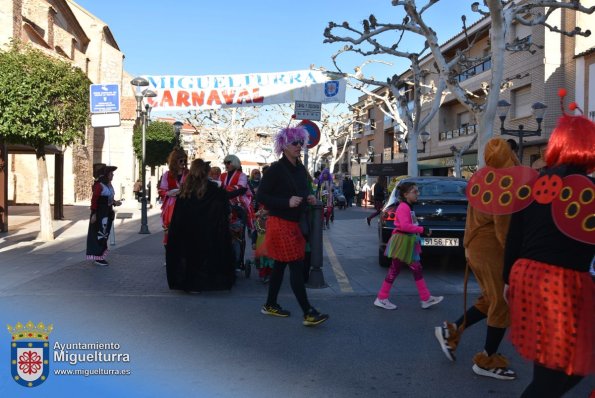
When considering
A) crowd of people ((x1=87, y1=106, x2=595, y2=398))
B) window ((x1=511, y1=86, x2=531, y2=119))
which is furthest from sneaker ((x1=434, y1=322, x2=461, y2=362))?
window ((x1=511, y1=86, x2=531, y2=119))

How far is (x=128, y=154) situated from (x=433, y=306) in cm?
3706

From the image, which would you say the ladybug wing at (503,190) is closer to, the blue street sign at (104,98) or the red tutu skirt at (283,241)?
the red tutu skirt at (283,241)

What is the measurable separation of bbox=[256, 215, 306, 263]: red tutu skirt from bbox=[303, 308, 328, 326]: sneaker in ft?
1.73

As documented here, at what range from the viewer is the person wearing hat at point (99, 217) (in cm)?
880

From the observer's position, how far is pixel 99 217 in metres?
8.80

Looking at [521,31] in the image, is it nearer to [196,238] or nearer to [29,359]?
[196,238]

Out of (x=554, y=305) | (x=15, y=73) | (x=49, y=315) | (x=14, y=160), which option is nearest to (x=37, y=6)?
(x=14, y=160)

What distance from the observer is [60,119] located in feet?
36.4

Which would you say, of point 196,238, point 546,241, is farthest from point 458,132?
point 546,241

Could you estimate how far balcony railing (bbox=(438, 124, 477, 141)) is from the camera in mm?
31967

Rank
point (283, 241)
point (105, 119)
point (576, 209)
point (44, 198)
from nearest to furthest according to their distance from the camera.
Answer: point (576, 209), point (283, 241), point (105, 119), point (44, 198)

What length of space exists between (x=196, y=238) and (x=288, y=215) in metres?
1.83

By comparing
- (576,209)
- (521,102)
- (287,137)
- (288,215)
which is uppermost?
(521,102)

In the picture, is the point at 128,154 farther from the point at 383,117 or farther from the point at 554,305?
the point at 554,305
